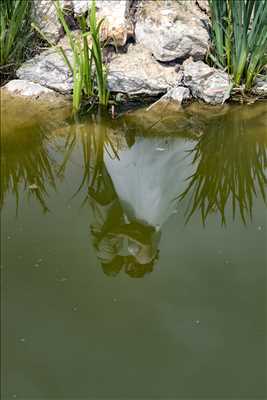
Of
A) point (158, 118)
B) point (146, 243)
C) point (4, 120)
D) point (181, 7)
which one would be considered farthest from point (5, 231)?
point (181, 7)

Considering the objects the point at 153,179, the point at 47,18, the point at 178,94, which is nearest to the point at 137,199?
the point at 153,179

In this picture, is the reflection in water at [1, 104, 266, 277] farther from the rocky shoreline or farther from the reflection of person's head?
the rocky shoreline

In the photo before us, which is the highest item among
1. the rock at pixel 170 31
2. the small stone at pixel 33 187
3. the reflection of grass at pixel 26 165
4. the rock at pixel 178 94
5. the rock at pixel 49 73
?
the rock at pixel 170 31

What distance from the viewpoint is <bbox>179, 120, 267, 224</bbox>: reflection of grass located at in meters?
3.01

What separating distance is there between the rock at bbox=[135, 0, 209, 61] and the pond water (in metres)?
0.65

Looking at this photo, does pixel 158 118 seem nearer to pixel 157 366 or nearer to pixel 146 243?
pixel 146 243

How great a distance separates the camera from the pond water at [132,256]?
211 cm

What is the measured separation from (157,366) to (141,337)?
15 cm

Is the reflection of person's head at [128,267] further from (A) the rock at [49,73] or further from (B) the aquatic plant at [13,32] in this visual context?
A: (B) the aquatic plant at [13,32]

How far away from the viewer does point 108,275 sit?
252cm

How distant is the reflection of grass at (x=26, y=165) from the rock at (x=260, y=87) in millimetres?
1629

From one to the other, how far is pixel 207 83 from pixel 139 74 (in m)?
0.50

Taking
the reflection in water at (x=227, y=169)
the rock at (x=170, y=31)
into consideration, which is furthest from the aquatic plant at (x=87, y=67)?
the reflection in water at (x=227, y=169)

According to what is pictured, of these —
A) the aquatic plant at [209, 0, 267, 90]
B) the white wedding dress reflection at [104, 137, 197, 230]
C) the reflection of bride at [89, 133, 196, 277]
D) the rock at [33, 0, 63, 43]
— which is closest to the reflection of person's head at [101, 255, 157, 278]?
the reflection of bride at [89, 133, 196, 277]
